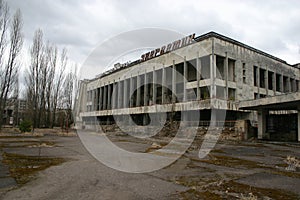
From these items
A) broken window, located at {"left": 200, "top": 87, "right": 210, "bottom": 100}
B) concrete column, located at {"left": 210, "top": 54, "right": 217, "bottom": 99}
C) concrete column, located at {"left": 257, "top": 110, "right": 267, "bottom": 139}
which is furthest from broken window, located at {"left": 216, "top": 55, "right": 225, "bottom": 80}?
concrete column, located at {"left": 257, "top": 110, "right": 267, "bottom": 139}

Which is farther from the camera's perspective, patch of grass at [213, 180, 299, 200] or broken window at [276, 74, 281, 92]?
broken window at [276, 74, 281, 92]

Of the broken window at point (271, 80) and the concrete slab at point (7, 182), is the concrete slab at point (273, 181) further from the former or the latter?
the broken window at point (271, 80)

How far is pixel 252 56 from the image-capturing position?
29.2 meters

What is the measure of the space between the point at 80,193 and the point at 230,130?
66.0 ft

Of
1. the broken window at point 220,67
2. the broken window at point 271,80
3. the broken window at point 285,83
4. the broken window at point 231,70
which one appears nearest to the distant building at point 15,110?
the broken window at point 220,67

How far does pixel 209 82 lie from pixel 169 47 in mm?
8780

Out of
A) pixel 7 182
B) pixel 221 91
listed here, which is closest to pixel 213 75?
pixel 221 91

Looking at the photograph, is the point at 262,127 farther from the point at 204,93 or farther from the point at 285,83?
the point at 285,83

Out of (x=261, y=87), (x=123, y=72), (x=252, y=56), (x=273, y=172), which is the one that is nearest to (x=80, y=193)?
A: (x=273, y=172)

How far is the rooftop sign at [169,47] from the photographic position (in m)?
29.0

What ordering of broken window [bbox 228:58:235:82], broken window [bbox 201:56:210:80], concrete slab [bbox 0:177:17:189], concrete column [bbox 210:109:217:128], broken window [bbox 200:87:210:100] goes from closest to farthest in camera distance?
concrete slab [bbox 0:177:17:189]
concrete column [bbox 210:109:217:128]
broken window [bbox 200:87:210:100]
broken window [bbox 228:58:235:82]
broken window [bbox 201:56:210:80]

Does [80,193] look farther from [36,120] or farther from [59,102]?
[59,102]

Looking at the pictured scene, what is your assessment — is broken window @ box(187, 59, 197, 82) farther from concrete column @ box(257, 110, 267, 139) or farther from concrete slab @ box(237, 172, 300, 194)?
concrete slab @ box(237, 172, 300, 194)

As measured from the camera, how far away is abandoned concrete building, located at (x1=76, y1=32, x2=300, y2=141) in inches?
992
